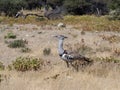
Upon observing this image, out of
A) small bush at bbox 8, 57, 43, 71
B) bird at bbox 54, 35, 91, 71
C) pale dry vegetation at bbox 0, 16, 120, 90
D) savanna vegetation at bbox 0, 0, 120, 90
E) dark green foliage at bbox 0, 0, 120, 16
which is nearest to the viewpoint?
pale dry vegetation at bbox 0, 16, 120, 90

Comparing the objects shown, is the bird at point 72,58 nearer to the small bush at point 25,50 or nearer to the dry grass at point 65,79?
the dry grass at point 65,79

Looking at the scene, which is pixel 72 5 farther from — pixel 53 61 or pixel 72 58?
pixel 72 58

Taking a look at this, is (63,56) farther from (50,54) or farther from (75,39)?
(75,39)

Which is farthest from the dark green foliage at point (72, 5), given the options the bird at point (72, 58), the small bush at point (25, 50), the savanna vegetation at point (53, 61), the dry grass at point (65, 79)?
the dry grass at point (65, 79)

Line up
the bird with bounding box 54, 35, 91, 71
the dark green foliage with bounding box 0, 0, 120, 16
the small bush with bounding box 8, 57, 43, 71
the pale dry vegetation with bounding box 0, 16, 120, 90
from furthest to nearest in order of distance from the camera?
the dark green foliage with bounding box 0, 0, 120, 16, the small bush with bounding box 8, 57, 43, 71, the bird with bounding box 54, 35, 91, 71, the pale dry vegetation with bounding box 0, 16, 120, 90

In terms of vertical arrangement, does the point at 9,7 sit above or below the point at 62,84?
below

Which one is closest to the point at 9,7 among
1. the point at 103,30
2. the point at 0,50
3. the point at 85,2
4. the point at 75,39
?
the point at 85,2

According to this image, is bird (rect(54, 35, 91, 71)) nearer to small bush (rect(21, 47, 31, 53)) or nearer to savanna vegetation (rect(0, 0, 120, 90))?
savanna vegetation (rect(0, 0, 120, 90))

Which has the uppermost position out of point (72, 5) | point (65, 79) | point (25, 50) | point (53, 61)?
point (65, 79)

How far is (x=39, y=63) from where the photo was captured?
473 inches

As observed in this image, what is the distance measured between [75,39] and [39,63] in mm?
9136

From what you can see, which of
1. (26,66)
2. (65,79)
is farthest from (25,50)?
(65,79)

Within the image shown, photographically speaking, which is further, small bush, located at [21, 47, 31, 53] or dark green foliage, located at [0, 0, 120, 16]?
dark green foliage, located at [0, 0, 120, 16]

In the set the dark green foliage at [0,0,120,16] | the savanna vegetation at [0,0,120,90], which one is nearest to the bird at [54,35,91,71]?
the savanna vegetation at [0,0,120,90]
